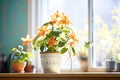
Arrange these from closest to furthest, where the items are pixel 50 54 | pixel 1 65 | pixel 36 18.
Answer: pixel 50 54 < pixel 1 65 < pixel 36 18

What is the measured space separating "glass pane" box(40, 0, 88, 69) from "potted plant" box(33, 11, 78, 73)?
1.08ft

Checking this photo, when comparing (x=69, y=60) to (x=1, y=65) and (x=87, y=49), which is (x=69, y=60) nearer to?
(x=87, y=49)

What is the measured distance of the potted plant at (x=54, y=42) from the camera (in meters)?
2.16

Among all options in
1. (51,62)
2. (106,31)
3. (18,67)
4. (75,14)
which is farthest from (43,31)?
(106,31)

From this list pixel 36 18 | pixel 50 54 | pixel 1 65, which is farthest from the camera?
pixel 36 18

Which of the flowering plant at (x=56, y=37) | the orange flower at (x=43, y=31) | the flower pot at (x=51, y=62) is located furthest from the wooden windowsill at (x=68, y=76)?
the orange flower at (x=43, y=31)

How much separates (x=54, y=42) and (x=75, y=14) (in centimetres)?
60

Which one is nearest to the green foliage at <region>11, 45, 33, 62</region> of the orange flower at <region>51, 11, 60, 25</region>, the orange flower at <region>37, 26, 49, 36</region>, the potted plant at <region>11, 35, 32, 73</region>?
the potted plant at <region>11, 35, 32, 73</region>

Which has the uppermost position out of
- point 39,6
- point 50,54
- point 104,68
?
point 39,6

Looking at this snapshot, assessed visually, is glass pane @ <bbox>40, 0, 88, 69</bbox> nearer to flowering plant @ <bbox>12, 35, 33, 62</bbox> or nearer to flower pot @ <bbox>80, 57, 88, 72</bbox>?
flower pot @ <bbox>80, 57, 88, 72</bbox>

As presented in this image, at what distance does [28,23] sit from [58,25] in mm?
451

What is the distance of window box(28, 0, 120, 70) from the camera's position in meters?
2.55

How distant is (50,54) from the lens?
85.0 inches

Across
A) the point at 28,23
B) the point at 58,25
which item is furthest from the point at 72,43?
the point at 28,23
